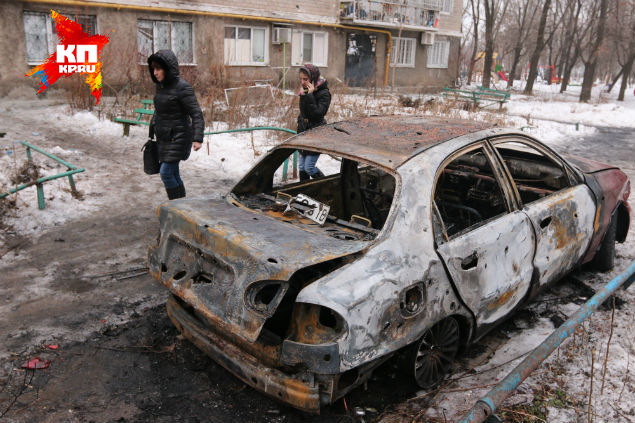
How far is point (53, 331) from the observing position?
3.72 m

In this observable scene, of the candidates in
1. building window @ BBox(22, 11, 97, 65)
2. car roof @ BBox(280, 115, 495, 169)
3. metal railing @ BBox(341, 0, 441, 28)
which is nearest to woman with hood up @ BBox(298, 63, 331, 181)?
car roof @ BBox(280, 115, 495, 169)

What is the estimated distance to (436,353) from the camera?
10.4 ft

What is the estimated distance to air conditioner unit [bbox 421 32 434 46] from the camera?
28891 mm

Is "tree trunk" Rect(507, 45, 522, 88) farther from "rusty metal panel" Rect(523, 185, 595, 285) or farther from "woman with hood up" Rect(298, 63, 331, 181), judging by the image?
"rusty metal panel" Rect(523, 185, 595, 285)

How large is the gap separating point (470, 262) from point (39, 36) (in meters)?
17.0

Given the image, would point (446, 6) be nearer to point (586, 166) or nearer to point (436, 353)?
point (586, 166)

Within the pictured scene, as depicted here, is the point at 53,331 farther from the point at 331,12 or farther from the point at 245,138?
the point at 331,12

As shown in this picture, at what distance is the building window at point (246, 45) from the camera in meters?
20.8

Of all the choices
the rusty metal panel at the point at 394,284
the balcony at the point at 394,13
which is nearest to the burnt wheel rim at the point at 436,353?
the rusty metal panel at the point at 394,284

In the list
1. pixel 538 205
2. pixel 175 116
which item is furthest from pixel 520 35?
pixel 538 205

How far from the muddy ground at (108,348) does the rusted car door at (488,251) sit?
1.79 feet

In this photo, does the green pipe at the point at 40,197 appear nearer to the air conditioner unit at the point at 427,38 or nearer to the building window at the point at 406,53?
the building window at the point at 406,53

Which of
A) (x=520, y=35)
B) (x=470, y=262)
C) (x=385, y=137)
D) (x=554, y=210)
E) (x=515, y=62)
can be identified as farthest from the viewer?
(x=520, y=35)

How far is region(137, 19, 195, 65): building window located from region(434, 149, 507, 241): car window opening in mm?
15438
